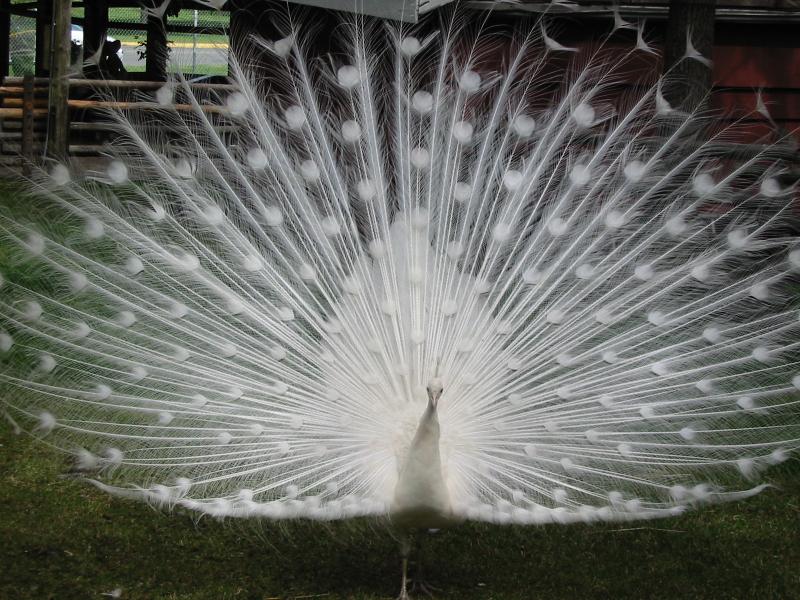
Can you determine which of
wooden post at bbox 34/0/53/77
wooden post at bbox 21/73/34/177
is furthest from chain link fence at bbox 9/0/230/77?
wooden post at bbox 21/73/34/177

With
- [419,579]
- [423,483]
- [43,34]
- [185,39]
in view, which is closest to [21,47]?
[185,39]

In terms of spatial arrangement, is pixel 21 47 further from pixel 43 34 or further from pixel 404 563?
pixel 404 563

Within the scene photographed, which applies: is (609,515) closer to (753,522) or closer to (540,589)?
(540,589)

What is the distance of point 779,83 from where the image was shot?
9.12 metres

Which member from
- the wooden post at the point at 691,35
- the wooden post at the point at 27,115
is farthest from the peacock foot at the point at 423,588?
the wooden post at the point at 27,115

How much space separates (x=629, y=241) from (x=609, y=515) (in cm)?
131

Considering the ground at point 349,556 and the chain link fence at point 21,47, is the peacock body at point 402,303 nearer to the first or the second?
the ground at point 349,556

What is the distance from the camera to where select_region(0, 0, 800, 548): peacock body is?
4434 millimetres

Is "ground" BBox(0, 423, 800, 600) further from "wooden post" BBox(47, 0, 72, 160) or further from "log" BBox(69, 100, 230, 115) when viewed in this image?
"wooden post" BBox(47, 0, 72, 160)

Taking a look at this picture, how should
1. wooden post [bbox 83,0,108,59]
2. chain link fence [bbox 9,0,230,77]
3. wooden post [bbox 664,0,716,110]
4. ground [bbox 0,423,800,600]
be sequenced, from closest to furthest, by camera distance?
ground [bbox 0,423,800,600]
wooden post [bbox 664,0,716,110]
wooden post [bbox 83,0,108,59]
chain link fence [bbox 9,0,230,77]

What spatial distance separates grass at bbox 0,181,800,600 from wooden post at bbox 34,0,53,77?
1173cm

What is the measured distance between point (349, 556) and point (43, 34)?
14.1 meters

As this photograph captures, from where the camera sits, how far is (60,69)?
456 inches

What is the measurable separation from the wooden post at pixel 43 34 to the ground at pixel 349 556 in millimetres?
11813
